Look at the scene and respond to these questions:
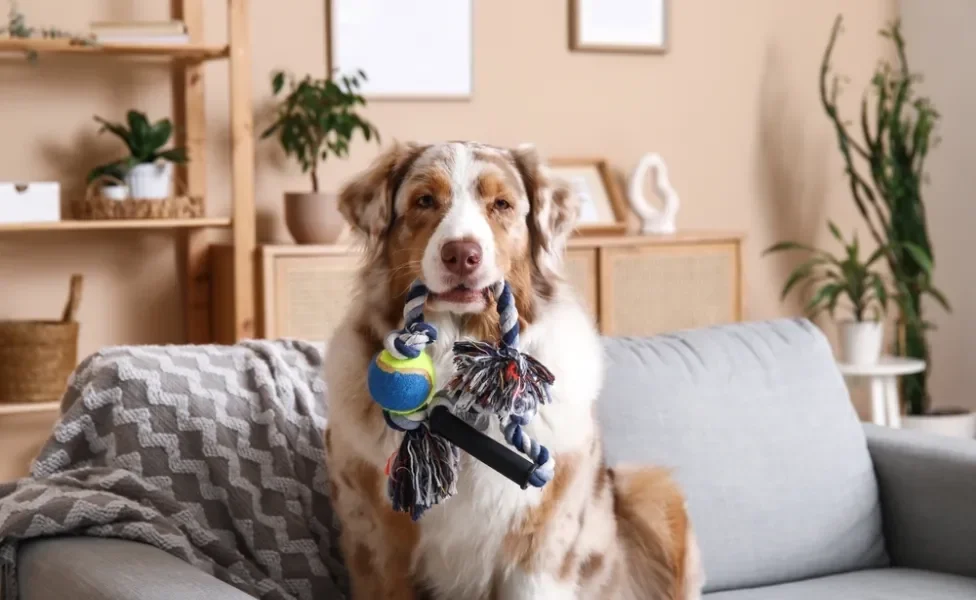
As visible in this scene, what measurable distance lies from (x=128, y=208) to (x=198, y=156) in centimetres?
40

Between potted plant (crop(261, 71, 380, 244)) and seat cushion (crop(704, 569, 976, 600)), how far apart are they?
76.9 inches

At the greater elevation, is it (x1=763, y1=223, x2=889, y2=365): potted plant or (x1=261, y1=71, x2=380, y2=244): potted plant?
(x1=261, y1=71, x2=380, y2=244): potted plant

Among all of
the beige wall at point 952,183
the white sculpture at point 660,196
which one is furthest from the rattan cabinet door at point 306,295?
the beige wall at point 952,183

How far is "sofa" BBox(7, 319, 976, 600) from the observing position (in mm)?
2307

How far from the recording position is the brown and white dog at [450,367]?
5.58 feet

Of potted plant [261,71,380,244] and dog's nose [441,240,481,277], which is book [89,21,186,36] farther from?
dog's nose [441,240,481,277]

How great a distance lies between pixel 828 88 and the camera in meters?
5.22

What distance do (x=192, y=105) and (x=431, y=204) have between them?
7.98 ft

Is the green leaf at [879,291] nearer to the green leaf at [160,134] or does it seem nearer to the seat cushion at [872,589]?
the seat cushion at [872,589]

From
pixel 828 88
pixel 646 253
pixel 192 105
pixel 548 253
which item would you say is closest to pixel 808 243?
pixel 828 88

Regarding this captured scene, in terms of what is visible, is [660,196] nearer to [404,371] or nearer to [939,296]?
[939,296]

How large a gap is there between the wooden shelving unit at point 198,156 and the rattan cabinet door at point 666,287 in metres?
1.19

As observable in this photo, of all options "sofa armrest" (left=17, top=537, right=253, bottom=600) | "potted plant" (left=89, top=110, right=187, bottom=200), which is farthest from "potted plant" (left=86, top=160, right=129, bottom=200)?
"sofa armrest" (left=17, top=537, right=253, bottom=600)

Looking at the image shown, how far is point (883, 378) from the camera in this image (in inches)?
182
